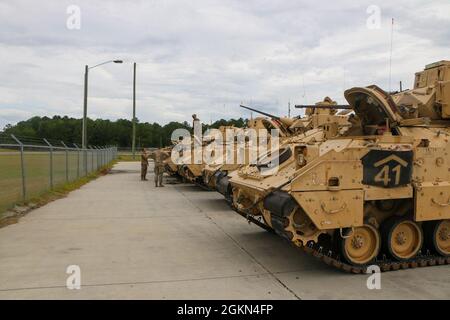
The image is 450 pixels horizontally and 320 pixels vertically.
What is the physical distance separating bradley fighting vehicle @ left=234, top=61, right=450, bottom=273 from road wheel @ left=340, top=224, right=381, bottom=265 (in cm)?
1

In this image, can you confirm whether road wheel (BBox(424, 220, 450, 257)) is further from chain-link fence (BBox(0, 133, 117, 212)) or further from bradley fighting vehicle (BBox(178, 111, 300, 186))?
chain-link fence (BBox(0, 133, 117, 212))

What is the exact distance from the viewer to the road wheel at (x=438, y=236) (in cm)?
748

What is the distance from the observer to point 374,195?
22.7ft

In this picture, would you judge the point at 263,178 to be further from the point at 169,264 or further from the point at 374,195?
the point at 169,264

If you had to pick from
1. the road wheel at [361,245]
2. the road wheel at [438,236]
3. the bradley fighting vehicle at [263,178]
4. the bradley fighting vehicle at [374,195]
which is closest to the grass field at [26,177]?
the bradley fighting vehicle at [263,178]

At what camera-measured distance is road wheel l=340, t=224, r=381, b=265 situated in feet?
22.4

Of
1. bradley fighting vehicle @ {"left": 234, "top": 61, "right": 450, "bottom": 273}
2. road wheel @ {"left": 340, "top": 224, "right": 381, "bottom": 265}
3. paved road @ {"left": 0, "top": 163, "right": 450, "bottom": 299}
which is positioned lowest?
paved road @ {"left": 0, "top": 163, "right": 450, "bottom": 299}

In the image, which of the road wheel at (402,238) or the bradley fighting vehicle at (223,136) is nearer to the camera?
the road wheel at (402,238)

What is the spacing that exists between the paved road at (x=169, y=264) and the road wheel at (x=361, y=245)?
1.00 feet

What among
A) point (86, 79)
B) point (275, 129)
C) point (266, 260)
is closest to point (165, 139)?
point (86, 79)

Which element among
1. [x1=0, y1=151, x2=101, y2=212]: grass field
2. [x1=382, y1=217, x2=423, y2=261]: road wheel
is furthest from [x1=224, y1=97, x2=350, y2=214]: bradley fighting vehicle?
[x1=0, y1=151, x2=101, y2=212]: grass field

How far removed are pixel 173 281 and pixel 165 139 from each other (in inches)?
2496

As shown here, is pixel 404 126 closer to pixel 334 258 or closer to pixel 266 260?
pixel 334 258

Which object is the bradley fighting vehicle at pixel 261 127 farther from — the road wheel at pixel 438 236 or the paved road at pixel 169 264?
the road wheel at pixel 438 236
